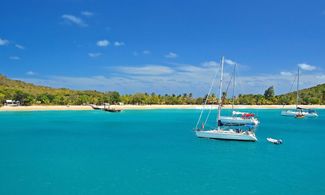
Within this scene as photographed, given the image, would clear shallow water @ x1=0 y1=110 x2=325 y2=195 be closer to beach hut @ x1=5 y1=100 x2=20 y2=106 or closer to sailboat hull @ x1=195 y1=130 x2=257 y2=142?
sailboat hull @ x1=195 y1=130 x2=257 y2=142

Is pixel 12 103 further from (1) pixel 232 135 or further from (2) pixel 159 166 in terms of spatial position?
(2) pixel 159 166

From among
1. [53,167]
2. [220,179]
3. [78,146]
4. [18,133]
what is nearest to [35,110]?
[18,133]

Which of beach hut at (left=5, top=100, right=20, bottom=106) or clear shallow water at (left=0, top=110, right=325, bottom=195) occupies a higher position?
beach hut at (left=5, top=100, right=20, bottom=106)

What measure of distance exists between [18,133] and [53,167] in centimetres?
3256

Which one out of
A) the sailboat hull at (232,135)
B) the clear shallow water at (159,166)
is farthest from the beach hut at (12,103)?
the sailboat hull at (232,135)

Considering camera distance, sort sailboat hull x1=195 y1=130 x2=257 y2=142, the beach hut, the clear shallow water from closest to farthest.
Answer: the clear shallow water
sailboat hull x1=195 y1=130 x2=257 y2=142
the beach hut

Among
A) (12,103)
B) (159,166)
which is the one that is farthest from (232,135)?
(12,103)

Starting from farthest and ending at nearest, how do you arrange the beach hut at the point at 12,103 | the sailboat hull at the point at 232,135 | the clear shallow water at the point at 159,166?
the beach hut at the point at 12,103, the sailboat hull at the point at 232,135, the clear shallow water at the point at 159,166

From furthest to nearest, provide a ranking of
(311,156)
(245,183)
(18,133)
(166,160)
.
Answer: (18,133) < (311,156) < (166,160) < (245,183)

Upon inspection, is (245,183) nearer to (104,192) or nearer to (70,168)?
(104,192)

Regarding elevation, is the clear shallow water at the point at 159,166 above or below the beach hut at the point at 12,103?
below

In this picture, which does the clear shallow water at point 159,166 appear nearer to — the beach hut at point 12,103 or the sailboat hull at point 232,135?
the sailboat hull at point 232,135

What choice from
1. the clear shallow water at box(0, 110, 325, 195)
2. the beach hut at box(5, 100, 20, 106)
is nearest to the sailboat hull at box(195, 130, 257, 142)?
the clear shallow water at box(0, 110, 325, 195)

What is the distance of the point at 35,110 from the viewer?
151 metres
